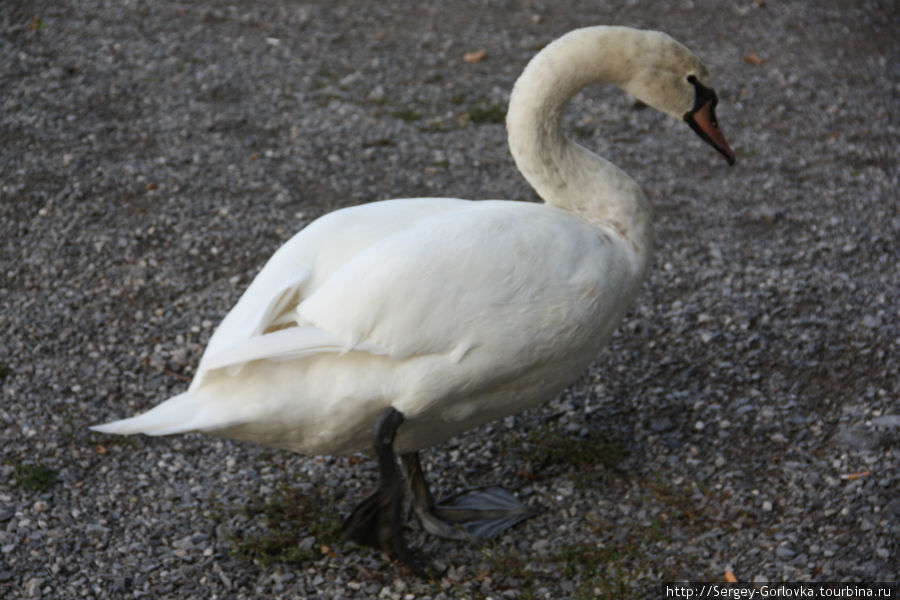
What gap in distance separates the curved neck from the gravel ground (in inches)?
40.8

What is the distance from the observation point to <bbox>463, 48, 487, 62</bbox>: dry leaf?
8.14 m

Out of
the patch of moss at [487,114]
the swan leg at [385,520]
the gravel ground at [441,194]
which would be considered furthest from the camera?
the patch of moss at [487,114]

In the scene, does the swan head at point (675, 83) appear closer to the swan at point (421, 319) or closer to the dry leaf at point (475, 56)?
the swan at point (421, 319)

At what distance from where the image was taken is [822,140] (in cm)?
698

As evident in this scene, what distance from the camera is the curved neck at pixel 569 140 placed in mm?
3857

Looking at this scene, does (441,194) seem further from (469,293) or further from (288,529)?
(469,293)

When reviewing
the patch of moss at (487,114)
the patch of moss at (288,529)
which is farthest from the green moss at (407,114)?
the patch of moss at (288,529)

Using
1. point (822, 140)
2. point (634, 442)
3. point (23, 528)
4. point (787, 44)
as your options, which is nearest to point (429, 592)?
point (634, 442)

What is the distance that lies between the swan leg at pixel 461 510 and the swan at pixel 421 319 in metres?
0.09

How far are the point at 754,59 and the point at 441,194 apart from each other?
10.6 ft

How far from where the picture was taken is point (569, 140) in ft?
13.0

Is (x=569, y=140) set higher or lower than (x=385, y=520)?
higher

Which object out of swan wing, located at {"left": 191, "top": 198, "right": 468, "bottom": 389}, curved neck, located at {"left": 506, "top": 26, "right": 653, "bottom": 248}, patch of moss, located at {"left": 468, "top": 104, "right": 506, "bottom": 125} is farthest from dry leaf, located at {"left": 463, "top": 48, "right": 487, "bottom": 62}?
swan wing, located at {"left": 191, "top": 198, "right": 468, "bottom": 389}

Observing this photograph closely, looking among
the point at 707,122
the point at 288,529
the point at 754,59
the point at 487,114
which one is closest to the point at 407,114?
the point at 487,114
